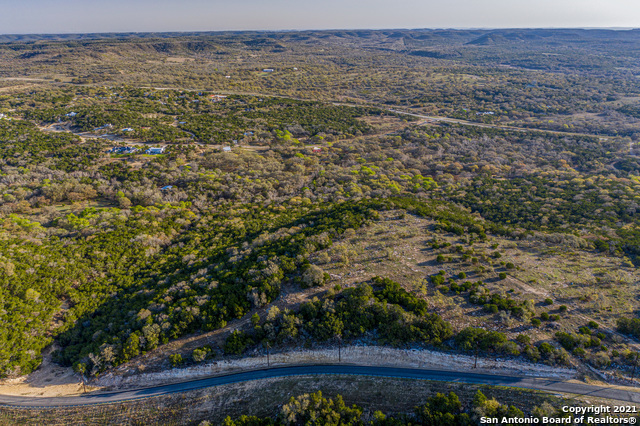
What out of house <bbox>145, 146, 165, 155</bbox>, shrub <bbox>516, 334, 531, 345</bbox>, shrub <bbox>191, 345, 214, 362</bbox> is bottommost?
shrub <bbox>191, 345, 214, 362</bbox>

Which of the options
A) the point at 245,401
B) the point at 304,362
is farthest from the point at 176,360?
the point at 304,362

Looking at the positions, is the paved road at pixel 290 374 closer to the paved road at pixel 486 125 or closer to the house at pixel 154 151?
the house at pixel 154 151

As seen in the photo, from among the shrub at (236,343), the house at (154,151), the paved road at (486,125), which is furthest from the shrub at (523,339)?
the paved road at (486,125)

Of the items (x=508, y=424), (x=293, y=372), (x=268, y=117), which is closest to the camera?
(x=508, y=424)

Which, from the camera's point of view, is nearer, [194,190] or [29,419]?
[29,419]

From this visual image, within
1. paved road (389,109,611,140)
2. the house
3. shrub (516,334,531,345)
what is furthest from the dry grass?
paved road (389,109,611,140)

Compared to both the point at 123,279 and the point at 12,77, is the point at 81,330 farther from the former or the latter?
the point at 12,77

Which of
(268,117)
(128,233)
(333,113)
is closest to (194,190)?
(128,233)

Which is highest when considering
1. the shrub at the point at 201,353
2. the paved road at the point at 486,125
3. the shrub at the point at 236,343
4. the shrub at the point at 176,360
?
the paved road at the point at 486,125

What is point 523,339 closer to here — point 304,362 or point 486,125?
point 304,362

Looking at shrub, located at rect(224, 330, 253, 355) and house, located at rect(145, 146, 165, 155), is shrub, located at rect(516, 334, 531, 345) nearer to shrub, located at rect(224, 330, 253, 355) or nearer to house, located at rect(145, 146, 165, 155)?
shrub, located at rect(224, 330, 253, 355)

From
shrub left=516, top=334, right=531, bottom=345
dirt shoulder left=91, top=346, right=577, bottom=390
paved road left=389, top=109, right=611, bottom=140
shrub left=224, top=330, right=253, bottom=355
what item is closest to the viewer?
shrub left=516, top=334, right=531, bottom=345
